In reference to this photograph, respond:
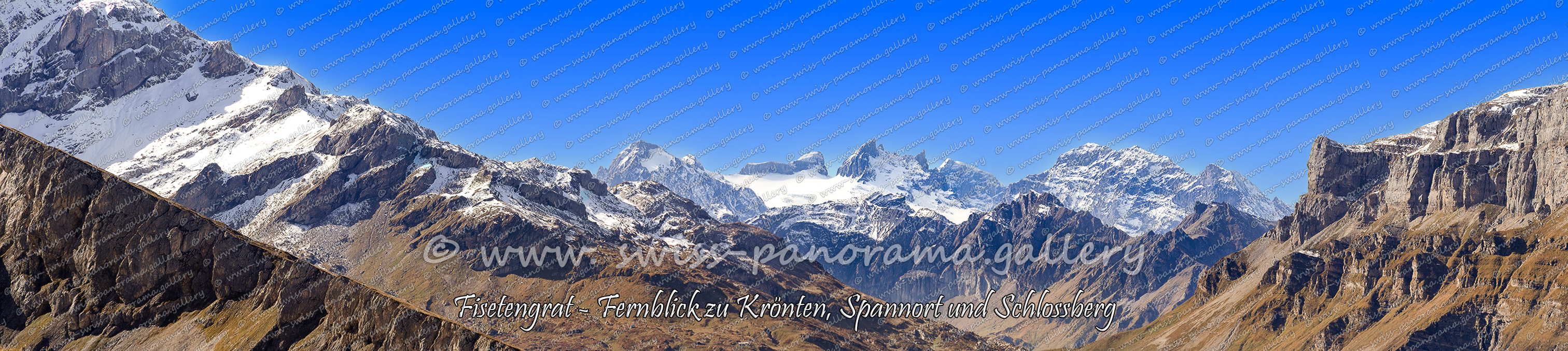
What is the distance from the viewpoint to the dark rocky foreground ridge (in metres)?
82.6

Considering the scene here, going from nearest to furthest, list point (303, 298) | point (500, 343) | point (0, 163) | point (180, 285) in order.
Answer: point (500, 343)
point (303, 298)
point (180, 285)
point (0, 163)

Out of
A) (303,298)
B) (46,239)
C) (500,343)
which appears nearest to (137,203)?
(46,239)

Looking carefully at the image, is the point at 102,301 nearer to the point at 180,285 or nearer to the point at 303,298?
the point at 180,285

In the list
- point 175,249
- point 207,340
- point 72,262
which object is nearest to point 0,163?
point 72,262

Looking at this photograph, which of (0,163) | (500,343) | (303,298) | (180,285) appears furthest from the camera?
(0,163)

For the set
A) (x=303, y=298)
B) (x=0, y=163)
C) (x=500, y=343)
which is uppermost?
(x=0, y=163)

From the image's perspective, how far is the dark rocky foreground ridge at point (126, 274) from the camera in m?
82.6

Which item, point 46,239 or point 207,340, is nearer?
point 207,340

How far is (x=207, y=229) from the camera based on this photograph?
290ft

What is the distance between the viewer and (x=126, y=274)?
8844cm

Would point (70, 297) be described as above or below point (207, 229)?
below

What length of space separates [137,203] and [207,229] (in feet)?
28.2

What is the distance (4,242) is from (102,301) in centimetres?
1349

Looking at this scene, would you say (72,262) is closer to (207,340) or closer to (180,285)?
(180,285)
